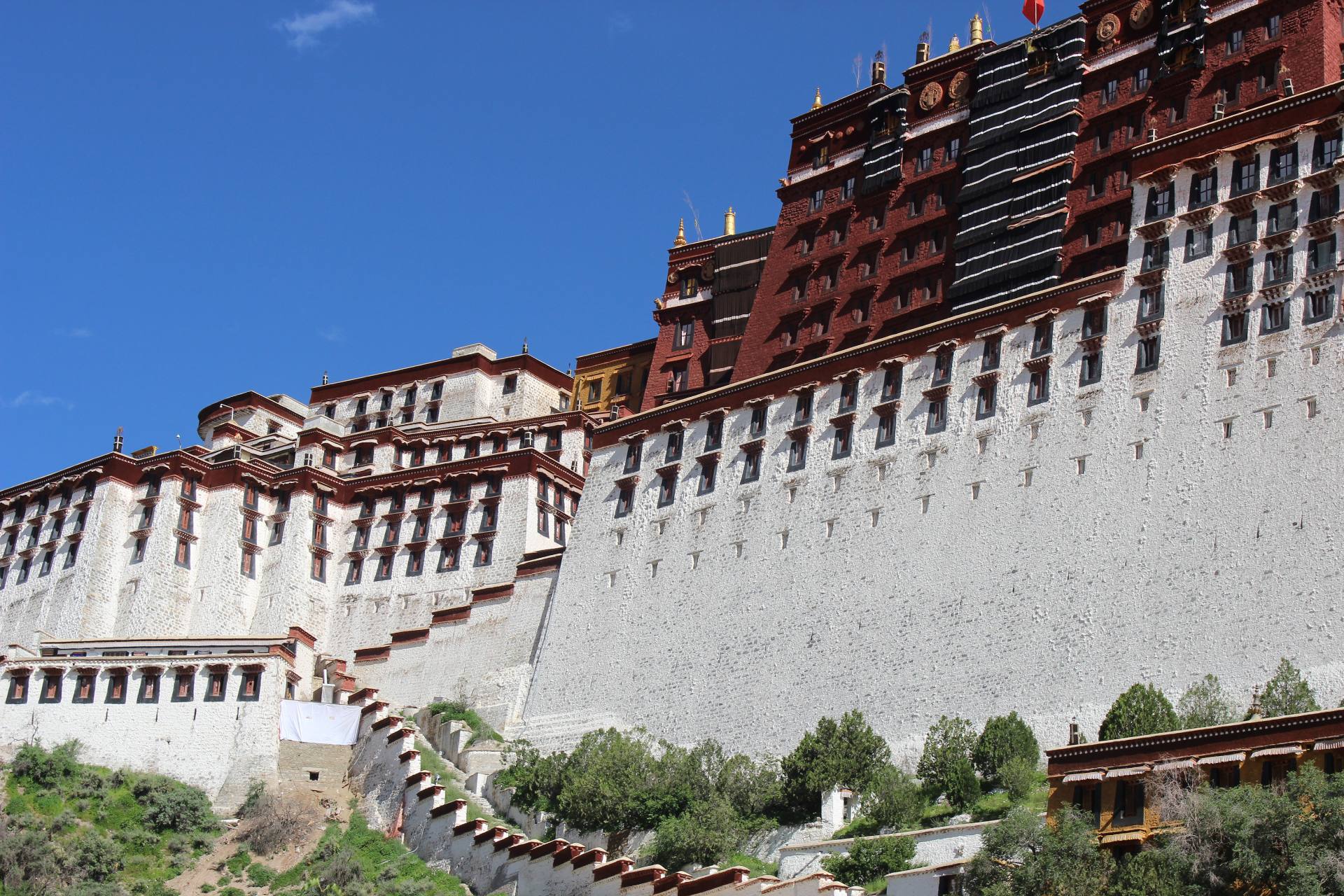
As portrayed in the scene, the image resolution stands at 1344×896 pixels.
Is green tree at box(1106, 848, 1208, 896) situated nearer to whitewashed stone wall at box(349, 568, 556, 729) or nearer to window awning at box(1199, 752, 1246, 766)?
window awning at box(1199, 752, 1246, 766)

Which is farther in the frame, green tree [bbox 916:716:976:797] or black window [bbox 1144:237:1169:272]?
black window [bbox 1144:237:1169:272]

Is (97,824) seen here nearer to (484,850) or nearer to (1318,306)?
(484,850)

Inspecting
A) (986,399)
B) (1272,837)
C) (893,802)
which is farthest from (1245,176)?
(1272,837)

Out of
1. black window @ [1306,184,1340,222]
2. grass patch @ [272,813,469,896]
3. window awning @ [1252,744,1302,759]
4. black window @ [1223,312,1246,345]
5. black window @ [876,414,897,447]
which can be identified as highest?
black window @ [1306,184,1340,222]

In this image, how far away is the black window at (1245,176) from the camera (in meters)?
57.4

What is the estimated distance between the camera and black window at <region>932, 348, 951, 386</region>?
6272cm

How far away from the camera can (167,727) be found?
66.4m

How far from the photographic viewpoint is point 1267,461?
5369 cm

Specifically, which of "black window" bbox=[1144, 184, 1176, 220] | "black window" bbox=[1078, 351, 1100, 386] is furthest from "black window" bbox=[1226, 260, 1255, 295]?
"black window" bbox=[1078, 351, 1100, 386]

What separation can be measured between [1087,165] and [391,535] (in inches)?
1278

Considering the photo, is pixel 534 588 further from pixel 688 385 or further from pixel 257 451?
pixel 257 451

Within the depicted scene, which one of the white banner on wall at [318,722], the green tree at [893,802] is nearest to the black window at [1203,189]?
the green tree at [893,802]

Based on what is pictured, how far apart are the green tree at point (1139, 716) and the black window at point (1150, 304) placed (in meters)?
12.9

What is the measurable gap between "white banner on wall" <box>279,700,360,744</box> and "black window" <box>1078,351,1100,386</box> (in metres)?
26.2
